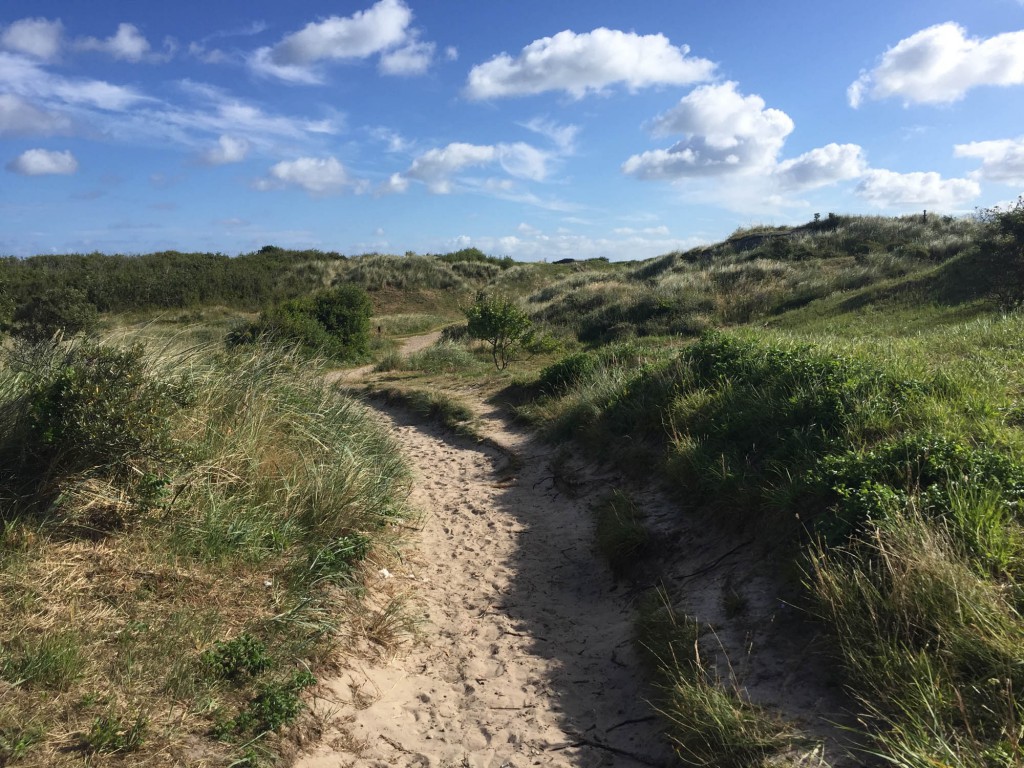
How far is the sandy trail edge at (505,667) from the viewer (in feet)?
11.1

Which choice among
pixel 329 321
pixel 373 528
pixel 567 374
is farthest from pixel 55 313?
pixel 373 528

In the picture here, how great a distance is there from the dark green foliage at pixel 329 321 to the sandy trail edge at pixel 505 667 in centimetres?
1151

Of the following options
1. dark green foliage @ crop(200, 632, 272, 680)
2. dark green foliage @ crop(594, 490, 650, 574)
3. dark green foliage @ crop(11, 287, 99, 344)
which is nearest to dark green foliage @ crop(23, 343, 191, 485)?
dark green foliage @ crop(200, 632, 272, 680)

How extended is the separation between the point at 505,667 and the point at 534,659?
0.21m

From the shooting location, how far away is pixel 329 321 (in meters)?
20.5

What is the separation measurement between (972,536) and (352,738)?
130 inches

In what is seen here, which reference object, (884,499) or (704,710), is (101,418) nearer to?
(704,710)

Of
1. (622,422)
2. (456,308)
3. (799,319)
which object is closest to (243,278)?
(456,308)

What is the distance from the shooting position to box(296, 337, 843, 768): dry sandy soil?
131 inches

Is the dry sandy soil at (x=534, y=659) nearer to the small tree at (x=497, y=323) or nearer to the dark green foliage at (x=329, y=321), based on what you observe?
the small tree at (x=497, y=323)

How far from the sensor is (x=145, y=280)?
34688mm

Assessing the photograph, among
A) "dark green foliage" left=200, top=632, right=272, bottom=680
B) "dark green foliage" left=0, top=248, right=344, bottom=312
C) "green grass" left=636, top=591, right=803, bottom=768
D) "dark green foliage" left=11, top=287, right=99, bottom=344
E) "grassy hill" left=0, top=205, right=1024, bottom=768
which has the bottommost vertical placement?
"green grass" left=636, top=591, right=803, bottom=768

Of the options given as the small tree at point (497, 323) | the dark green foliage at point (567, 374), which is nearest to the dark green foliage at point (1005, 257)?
the dark green foliage at point (567, 374)

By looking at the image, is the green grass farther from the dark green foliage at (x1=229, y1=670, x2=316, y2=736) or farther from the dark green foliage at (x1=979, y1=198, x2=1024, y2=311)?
the dark green foliage at (x1=979, y1=198, x2=1024, y2=311)
